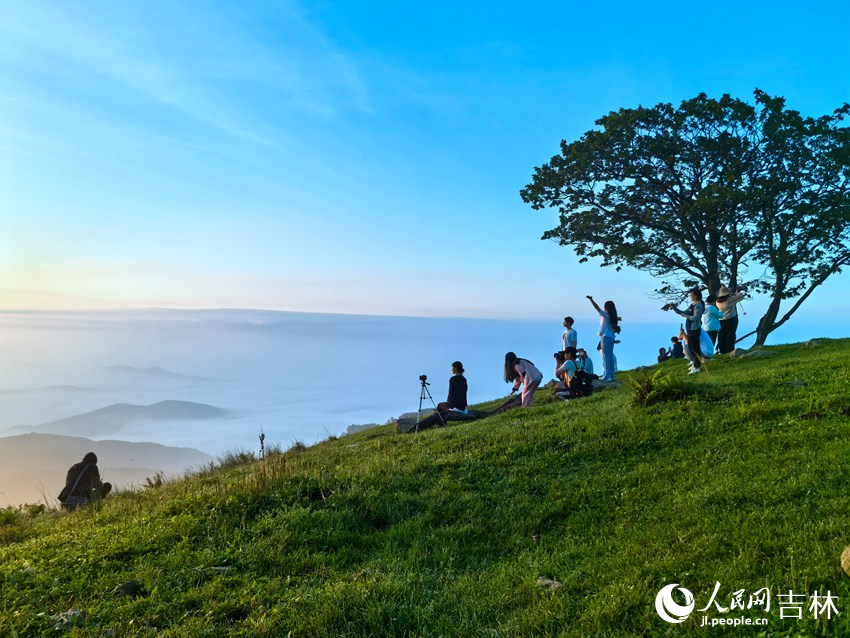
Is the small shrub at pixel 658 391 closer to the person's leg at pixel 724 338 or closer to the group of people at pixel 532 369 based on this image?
the group of people at pixel 532 369

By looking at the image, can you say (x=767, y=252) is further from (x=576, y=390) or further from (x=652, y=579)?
(x=652, y=579)

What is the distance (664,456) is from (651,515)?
2.42m

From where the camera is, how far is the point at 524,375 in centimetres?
1764

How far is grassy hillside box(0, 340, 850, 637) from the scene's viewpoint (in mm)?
5020

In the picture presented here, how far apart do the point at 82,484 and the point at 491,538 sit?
11655mm

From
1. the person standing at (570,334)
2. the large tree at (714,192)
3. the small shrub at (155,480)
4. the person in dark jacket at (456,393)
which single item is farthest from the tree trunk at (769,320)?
the small shrub at (155,480)

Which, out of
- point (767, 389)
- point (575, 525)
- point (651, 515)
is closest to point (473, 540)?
point (575, 525)

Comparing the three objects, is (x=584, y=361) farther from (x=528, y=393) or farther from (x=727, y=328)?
(x=727, y=328)

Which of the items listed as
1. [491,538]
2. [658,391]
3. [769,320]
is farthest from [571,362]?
[769,320]

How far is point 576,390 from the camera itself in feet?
56.3

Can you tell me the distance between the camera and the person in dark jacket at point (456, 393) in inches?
696

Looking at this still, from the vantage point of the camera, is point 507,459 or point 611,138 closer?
point 507,459

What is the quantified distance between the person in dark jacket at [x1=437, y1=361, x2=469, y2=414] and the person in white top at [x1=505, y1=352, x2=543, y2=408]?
143 centimetres

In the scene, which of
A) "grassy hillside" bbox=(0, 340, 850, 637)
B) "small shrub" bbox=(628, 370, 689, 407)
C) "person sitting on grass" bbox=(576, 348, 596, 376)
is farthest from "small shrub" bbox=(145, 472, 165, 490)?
"person sitting on grass" bbox=(576, 348, 596, 376)
